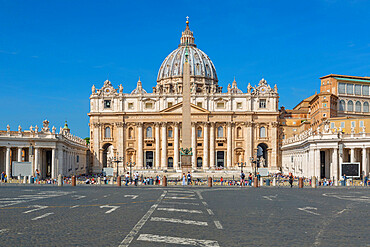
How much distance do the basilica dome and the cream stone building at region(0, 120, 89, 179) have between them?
56592mm

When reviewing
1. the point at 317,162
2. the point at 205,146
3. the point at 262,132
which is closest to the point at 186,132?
the point at 317,162

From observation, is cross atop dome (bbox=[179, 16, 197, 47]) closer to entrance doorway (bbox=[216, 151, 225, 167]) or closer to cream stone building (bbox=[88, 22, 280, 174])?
cream stone building (bbox=[88, 22, 280, 174])

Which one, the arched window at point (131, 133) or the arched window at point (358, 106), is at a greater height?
the arched window at point (358, 106)

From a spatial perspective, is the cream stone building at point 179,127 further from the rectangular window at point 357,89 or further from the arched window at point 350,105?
the rectangular window at point 357,89

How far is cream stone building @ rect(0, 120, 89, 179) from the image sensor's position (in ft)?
222

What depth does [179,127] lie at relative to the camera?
104750 millimetres

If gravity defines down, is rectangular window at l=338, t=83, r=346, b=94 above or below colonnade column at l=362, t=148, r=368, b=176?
above

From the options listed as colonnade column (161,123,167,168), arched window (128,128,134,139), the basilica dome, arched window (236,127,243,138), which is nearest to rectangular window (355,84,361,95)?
arched window (236,127,243,138)

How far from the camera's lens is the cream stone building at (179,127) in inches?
4090

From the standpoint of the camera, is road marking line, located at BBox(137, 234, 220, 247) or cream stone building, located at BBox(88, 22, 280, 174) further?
cream stone building, located at BBox(88, 22, 280, 174)

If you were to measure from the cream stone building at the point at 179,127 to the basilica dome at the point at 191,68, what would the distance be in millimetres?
28826

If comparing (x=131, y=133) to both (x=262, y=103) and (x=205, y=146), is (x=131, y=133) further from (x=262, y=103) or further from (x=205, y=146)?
(x=262, y=103)

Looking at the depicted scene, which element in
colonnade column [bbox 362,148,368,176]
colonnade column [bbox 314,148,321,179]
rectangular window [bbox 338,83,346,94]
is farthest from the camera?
rectangular window [bbox 338,83,346,94]

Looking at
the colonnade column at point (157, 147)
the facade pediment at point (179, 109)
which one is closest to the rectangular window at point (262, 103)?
the facade pediment at point (179, 109)
